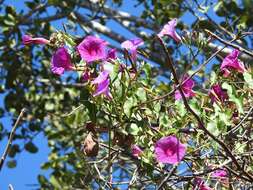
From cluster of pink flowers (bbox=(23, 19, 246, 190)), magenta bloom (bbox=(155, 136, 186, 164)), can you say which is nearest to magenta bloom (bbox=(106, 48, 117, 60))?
cluster of pink flowers (bbox=(23, 19, 246, 190))

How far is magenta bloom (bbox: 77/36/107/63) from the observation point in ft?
5.10

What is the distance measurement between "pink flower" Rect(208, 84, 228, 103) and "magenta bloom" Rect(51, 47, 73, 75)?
0.33 metres

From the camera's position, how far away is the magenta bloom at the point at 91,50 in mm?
1556

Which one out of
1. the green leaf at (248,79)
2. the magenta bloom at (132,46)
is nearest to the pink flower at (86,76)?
the magenta bloom at (132,46)

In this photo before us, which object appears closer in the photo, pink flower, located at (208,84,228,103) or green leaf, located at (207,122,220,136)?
green leaf, located at (207,122,220,136)

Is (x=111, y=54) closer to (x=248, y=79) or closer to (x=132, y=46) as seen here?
(x=132, y=46)

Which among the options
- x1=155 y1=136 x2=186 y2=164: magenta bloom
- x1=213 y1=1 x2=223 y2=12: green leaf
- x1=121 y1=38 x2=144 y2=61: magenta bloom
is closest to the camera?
x1=155 y1=136 x2=186 y2=164: magenta bloom

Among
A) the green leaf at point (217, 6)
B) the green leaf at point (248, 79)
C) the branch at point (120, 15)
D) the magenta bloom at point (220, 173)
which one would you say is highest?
the branch at point (120, 15)

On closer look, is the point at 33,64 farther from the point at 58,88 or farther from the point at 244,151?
the point at 244,151

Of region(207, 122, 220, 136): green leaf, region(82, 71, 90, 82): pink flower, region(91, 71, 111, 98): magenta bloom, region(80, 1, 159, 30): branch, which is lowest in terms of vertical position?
region(207, 122, 220, 136): green leaf

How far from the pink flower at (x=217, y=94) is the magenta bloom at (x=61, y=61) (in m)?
0.33

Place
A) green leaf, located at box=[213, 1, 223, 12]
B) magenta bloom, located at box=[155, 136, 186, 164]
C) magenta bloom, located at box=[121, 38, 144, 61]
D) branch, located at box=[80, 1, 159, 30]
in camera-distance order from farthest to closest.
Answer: branch, located at box=[80, 1, 159, 30] → green leaf, located at box=[213, 1, 223, 12] → magenta bloom, located at box=[121, 38, 144, 61] → magenta bloom, located at box=[155, 136, 186, 164]

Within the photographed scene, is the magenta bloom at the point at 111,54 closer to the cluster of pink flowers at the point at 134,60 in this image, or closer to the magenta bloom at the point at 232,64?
the cluster of pink flowers at the point at 134,60

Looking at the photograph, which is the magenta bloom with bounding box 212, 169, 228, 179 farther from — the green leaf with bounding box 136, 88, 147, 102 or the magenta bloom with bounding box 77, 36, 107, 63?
the magenta bloom with bounding box 77, 36, 107, 63
